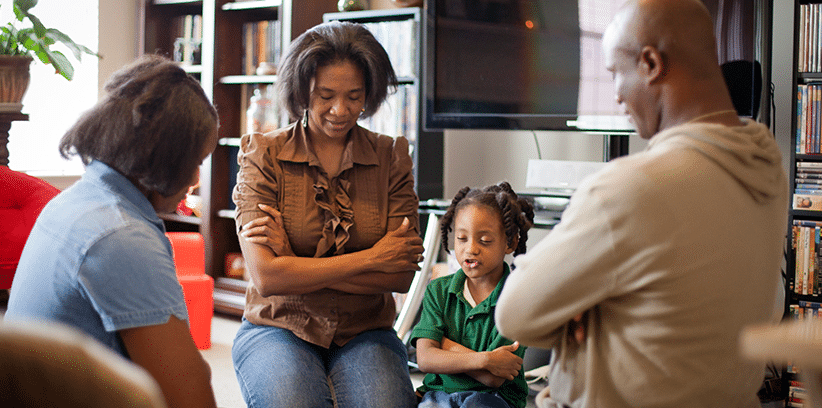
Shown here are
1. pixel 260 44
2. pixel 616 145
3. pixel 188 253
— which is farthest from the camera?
pixel 260 44

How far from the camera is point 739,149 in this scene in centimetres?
100

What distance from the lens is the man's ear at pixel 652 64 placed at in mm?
1030

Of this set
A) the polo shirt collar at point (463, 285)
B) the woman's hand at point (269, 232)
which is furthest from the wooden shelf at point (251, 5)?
the polo shirt collar at point (463, 285)

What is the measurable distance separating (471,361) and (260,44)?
8.76ft

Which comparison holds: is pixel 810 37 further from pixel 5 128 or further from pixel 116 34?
pixel 116 34

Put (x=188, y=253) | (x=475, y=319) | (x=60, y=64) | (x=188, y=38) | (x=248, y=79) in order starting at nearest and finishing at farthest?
(x=475, y=319)
(x=60, y=64)
(x=188, y=253)
(x=248, y=79)
(x=188, y=38)

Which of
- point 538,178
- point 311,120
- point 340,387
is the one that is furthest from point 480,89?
point 340,387

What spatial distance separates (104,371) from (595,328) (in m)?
0.79

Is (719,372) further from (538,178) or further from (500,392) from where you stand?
(538,178)

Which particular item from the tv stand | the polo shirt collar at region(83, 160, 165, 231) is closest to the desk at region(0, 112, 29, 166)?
the polo shirt collar at region(83, 160, 165, 231)

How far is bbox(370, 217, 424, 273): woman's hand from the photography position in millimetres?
1668

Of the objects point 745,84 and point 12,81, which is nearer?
point 745,84

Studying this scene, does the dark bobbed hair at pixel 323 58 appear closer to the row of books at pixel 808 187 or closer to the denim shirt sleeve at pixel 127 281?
the denim shirt sleeve at pixel 127 281

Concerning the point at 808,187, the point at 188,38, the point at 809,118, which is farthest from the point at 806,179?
the point at 188,38
